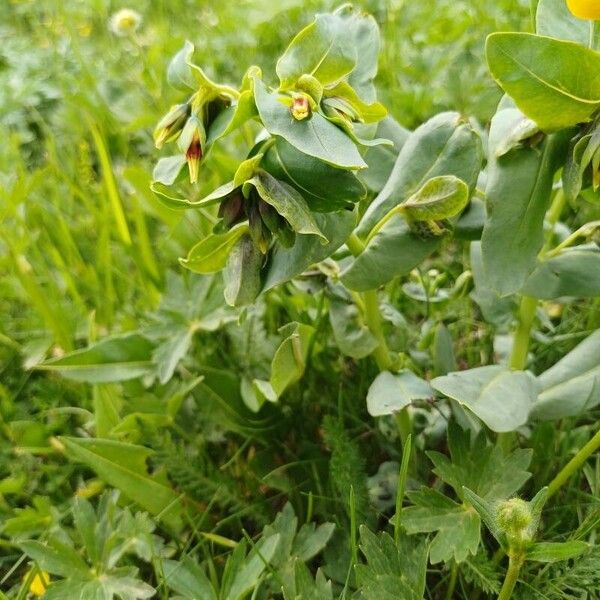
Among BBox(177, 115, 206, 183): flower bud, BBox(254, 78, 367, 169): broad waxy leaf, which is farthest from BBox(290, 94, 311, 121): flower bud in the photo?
BBox(177, 115, 206, 183): flower bud

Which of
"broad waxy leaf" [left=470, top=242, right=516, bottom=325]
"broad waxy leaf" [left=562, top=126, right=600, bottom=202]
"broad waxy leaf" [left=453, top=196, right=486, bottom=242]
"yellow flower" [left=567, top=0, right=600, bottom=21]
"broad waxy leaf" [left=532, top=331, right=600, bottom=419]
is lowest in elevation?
"broad waxy leaf" [left=532, top=331, right=600, bottom=419]

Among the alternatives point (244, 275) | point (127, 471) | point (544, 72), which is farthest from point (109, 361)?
point (544, 72)

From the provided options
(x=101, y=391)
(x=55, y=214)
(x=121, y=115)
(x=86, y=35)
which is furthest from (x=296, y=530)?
(x=86, y=35)

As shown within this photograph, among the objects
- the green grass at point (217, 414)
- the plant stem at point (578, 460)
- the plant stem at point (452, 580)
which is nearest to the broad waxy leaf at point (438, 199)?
the green grass at point (217, 414)

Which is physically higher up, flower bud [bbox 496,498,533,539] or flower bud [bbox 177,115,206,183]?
flower bud [bbox 177,115,206,183]

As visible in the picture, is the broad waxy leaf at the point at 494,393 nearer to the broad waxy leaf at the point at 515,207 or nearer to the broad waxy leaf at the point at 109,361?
the broad waxy leaf at the point at 515,207

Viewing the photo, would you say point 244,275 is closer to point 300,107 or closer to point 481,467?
point 300,107

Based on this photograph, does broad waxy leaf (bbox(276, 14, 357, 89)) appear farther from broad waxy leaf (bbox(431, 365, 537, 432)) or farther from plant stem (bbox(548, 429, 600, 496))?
plant stem (bbox(548, 429, 600, 496))
